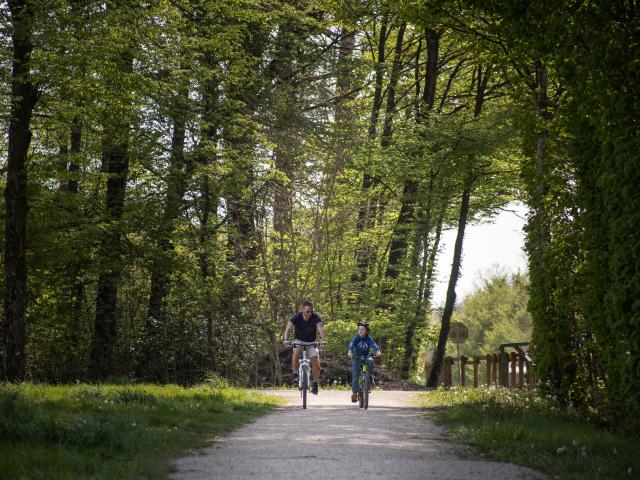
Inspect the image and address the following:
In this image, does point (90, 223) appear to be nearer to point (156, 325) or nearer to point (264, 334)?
point (156, 325)

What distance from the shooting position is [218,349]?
24422mm

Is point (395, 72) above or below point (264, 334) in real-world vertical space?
above

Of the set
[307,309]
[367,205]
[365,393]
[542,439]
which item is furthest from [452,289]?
[542,439]

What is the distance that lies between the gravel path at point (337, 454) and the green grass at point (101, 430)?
16.4 inches

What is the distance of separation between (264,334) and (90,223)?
21.3ft

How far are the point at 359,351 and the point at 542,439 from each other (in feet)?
26.5

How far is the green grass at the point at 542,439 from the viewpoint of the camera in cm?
820

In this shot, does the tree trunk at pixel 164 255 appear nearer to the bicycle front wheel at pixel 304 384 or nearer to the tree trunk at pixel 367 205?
the bicycle front wheel at pixel 304 384

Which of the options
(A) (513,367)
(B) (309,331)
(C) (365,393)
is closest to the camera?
(C) (365,393)

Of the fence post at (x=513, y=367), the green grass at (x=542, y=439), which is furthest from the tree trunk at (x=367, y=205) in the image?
the green grass at (x=542, y=439)

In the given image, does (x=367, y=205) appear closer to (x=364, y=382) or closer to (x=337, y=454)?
(x=364, y=382)

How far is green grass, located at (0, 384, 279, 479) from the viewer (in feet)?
24.9

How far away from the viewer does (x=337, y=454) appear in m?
9.07

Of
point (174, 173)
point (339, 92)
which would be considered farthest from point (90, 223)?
point (339, 92)
